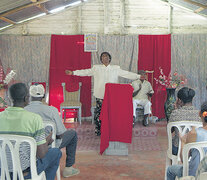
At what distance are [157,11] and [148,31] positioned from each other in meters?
0.55

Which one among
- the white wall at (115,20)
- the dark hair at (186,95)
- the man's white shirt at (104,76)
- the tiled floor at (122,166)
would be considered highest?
the white wall at (115,20)

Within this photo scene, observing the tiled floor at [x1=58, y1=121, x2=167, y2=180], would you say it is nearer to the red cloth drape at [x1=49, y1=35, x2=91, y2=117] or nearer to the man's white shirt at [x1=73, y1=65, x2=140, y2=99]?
the man's white shirt at [x1=73, y1=65, x2=140, y2=99]

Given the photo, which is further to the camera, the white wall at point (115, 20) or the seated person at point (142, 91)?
the white wall at point (115, 20)

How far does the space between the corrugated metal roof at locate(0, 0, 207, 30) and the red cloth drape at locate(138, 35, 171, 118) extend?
3.01 ft

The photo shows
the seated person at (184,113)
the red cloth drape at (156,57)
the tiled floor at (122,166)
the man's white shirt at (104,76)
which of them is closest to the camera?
the seated person at (184,113)

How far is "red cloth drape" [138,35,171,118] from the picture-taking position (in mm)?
6531

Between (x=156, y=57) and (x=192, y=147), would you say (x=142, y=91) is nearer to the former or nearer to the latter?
(x=156, y=57)

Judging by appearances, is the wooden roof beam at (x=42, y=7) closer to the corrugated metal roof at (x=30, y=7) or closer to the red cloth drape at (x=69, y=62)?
the corrugated metal roof at (x=30, y=7)

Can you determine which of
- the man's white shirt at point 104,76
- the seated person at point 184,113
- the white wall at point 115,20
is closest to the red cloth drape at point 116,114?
the man's white shirt at point 104,76

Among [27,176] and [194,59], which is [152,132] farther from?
[27,176]

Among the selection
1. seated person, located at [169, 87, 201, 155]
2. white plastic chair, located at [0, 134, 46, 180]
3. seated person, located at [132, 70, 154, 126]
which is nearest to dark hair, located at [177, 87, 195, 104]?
seated person, located at [169, 87, 201, 155]

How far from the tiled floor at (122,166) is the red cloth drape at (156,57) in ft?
7.49

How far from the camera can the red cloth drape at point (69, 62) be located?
6.56 meters

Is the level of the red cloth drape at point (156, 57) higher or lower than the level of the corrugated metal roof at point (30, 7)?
lower
